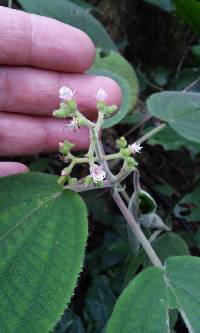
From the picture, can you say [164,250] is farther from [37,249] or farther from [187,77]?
[187,77]

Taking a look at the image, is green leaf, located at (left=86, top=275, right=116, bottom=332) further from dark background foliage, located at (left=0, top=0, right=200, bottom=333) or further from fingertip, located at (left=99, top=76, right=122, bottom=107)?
fingertip, located at (left=99, top=76, right=122, bottom=107)

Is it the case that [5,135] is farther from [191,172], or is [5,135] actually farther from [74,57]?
[191,172]

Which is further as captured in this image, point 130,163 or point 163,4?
point 163,4

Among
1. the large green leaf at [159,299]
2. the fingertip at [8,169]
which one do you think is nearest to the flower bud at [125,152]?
the large green leaf at [159,299]

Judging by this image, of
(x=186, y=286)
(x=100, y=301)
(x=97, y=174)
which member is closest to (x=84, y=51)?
(x=97, y=174)

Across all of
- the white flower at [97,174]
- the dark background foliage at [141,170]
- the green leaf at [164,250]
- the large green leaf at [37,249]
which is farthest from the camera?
the dark background foliage at [141,170]

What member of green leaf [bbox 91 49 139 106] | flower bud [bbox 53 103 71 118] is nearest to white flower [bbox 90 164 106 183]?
flower bud [bbox 53 103 71 118]

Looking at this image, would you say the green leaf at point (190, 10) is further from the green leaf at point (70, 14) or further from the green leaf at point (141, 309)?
the green leaf at point (141, 309)
